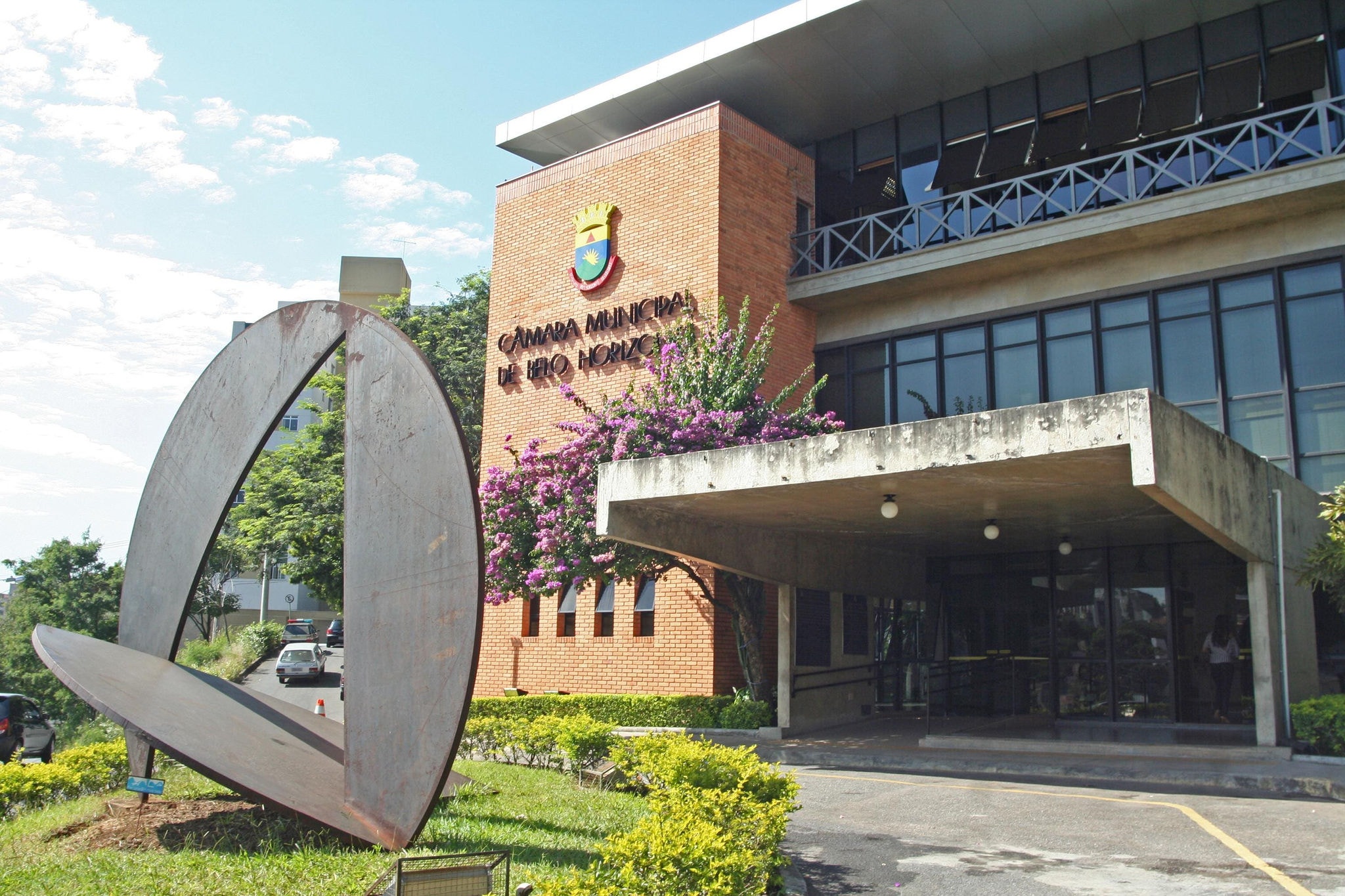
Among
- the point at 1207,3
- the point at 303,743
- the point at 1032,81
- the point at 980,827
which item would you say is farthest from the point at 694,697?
the point at 1207,3

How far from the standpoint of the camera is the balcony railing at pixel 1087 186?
18.0m

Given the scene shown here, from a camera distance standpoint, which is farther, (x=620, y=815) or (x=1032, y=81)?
(x=1032, y=81)

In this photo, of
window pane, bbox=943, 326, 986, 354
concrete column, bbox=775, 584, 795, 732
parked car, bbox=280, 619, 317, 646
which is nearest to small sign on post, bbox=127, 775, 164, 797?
concrete column, bbox=775, 584, 795, 732

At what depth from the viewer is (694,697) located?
18.7m

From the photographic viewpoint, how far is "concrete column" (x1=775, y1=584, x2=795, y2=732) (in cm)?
1738

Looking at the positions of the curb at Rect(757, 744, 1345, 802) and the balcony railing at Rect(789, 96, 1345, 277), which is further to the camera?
the balcony railing at Rect(789, 96, 1345, 277)

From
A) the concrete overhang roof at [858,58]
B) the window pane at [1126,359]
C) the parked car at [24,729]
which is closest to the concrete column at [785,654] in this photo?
the window pane at [1126,359]

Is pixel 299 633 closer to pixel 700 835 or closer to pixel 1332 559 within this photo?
pixel 1332 559

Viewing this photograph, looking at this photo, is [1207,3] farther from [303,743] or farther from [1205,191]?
[303,743]

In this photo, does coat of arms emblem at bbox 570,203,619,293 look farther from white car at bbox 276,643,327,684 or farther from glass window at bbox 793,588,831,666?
white car at bbox 276,643,327,684

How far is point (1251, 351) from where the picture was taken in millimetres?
18125

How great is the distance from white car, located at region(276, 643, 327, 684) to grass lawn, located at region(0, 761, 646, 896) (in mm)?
29446

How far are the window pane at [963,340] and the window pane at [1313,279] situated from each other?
205 inches

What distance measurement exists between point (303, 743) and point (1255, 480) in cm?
1141
